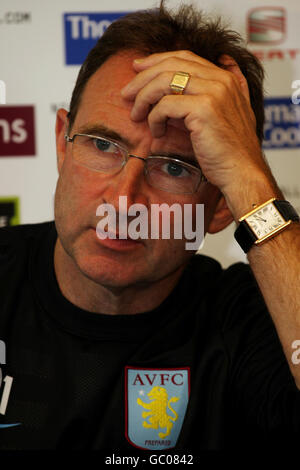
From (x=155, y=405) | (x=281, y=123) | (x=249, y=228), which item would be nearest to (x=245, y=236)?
(x=249, y=228)

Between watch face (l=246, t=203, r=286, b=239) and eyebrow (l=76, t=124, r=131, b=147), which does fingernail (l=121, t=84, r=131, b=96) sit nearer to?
eyebrow (l=76, t=124, r=131, b=147)

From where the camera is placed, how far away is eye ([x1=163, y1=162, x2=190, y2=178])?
122cm

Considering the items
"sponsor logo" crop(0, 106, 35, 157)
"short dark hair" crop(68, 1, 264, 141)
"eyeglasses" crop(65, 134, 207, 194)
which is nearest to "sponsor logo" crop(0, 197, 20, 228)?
"sponsor logo" crop(0, 106, 35, 157)

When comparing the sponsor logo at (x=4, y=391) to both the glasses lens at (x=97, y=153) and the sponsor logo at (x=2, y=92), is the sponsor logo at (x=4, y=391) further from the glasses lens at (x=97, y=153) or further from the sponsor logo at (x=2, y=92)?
the sponsor logo at (x=2, y=92)

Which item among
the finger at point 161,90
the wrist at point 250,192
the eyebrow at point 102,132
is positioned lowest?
the wrist at point 250,192

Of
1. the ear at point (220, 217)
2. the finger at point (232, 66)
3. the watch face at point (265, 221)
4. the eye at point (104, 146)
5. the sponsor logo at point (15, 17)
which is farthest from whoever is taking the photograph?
the sponsor logo at point (15, 17)

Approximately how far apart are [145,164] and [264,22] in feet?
3.18

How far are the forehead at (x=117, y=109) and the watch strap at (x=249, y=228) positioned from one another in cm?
21

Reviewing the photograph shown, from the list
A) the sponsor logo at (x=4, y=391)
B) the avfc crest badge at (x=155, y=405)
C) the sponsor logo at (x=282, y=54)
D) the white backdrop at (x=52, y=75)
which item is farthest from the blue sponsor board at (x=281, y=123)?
the sponsor logo at (x=4, y=391)

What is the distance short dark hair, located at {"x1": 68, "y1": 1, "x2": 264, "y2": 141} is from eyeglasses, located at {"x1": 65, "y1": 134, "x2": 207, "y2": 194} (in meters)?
0.14

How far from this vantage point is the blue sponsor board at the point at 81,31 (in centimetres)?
186

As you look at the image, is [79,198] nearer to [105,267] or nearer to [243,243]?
[105,267]

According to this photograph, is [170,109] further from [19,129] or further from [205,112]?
[19,129]

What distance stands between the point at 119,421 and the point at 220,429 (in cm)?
23
